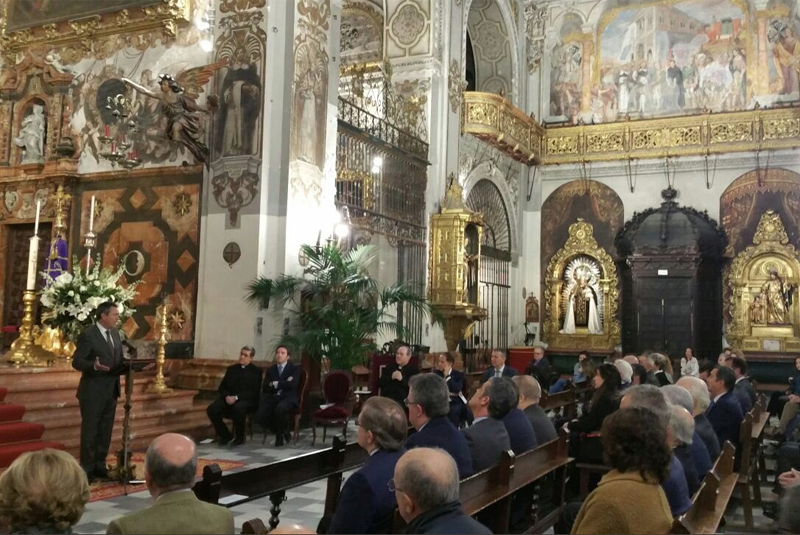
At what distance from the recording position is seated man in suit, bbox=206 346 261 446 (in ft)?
30.3

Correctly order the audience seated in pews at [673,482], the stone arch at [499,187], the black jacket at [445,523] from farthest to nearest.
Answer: the stone arch at [499,187] → the audience seated in pews at [673,482] → the black jacket at [445,523]

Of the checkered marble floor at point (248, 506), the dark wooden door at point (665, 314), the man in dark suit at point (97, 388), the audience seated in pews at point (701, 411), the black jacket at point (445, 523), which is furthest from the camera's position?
the dark wooden door at point (665, 314)

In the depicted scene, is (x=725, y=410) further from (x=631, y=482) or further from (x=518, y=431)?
(x=631, y=482)

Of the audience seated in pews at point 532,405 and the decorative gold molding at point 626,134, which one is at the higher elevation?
the decorative gold molding at point 626,134

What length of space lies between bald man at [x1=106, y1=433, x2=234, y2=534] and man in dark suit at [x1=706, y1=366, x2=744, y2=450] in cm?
533

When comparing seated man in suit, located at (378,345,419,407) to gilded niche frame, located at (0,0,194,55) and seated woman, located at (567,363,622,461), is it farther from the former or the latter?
gilded niche frame, located at (0,0,194,55)

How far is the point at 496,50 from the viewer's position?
20.3 meters

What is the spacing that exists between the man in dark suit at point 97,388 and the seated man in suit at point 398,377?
3.33 metres

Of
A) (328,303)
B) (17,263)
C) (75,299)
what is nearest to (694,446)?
(328,303)

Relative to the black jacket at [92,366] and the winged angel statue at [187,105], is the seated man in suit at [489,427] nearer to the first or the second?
the black jacket at [92,366]

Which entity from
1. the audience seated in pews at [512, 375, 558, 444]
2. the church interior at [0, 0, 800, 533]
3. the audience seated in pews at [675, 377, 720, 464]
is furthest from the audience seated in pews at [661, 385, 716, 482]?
the audience seated in pews at [512, 375, 558, 444]

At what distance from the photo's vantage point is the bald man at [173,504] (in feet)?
8.48

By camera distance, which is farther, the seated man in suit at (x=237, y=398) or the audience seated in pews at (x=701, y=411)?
the seated man in suit at (x=237, y=398)

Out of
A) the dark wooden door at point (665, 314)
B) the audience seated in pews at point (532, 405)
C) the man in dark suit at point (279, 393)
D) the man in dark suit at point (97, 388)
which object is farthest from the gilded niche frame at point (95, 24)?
the dark wooden door at point (665, 314)
